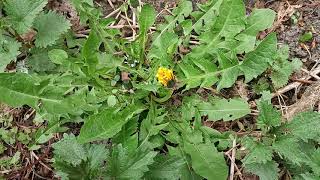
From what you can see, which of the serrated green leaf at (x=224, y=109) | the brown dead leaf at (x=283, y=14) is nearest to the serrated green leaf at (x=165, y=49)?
the serrated green leaf at (x=224, y=109)

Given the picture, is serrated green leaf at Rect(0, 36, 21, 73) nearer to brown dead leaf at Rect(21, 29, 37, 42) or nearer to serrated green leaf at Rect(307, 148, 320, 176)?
brown dead leaf at Rect(21, 29, 37, 42)

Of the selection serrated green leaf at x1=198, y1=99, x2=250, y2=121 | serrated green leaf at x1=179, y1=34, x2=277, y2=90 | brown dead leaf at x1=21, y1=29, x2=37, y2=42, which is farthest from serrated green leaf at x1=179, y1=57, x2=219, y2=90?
brown dead leaf at x1=21, y1=29, x2=37, y2=42

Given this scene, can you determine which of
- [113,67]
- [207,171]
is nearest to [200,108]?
[207,171]

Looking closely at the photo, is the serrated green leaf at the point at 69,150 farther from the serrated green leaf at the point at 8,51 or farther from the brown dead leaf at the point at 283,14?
the brown dead leaf at the point at 283,14

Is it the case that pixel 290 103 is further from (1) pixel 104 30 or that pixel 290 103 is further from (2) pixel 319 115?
(1) pixel 104 30

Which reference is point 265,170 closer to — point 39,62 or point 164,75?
point 164,75

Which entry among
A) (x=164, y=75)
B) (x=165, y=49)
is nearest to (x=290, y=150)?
(x=164, y=75)
